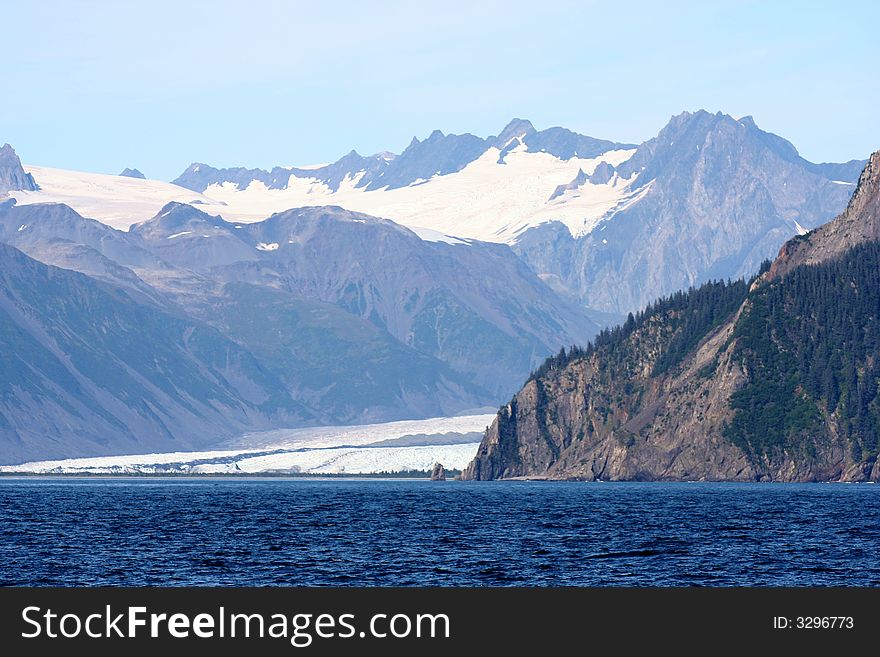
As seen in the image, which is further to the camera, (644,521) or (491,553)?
(644,521)

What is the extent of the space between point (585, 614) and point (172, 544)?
74.9 m

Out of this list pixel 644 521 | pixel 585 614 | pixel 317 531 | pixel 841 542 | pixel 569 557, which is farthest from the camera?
pixel 644 521

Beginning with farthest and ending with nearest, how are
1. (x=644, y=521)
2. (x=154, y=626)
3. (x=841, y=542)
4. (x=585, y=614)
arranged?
(x=644, y=521), (x=841, y=542), (x=585, y=614), (x=154, y=626)

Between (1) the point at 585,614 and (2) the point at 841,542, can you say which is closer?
(1) the point at 585,614

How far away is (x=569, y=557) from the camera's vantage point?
132750 millimetres

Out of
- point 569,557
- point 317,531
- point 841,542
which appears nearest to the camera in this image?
point 569,557

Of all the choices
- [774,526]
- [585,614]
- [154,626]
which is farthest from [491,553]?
[154,626]

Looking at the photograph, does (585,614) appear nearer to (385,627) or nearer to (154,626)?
(385,627)

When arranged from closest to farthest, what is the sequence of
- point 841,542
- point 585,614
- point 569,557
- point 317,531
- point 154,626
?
point 154,626, point 585,614, point 569,557, point 841,542, point 317,531

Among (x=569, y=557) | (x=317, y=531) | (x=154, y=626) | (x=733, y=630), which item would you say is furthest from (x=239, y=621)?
(x=317, y=531)

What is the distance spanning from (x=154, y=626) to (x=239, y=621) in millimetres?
3602

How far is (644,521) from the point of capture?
185375 millimetres

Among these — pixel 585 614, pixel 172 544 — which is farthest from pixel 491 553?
pixel 585 614

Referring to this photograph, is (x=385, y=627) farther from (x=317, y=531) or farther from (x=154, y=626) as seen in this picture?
(x=317, y=531)
